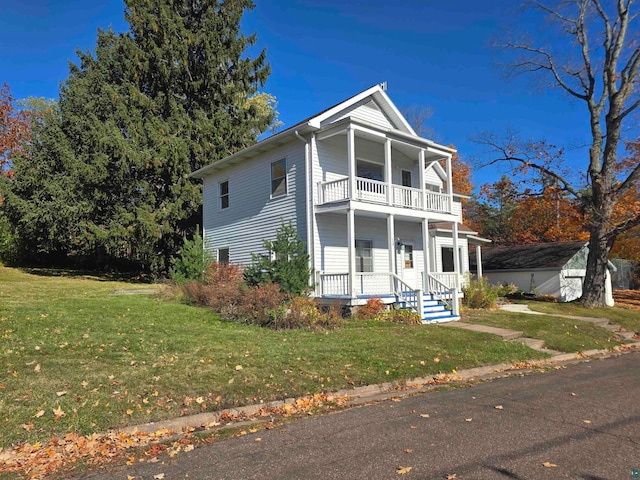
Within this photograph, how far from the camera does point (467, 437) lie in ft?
16.9

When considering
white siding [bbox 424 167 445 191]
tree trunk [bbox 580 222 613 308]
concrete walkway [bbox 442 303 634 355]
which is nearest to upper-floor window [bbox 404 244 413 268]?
white siding [bbox 424 167 445 191]

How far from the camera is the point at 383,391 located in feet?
25.5

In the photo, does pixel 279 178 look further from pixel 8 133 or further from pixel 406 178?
pixel 8 133

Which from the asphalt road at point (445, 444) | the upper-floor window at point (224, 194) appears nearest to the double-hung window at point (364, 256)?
the upper-floor window at point (224, 194)

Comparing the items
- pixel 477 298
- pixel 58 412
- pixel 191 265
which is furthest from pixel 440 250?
pixel 58 412

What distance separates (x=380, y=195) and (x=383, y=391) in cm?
1010

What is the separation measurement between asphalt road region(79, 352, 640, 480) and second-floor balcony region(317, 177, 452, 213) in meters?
9.69

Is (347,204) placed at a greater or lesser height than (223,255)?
greater

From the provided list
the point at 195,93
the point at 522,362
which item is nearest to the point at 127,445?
the point at 522,362

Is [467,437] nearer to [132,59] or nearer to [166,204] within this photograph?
[166,204]

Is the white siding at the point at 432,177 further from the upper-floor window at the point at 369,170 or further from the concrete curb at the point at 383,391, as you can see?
the concrete curb at the point at 383,391

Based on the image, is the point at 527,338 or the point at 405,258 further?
the point at 405,258

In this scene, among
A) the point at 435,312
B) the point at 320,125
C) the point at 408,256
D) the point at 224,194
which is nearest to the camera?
the point at 435,312

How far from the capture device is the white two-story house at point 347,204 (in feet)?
51.5
